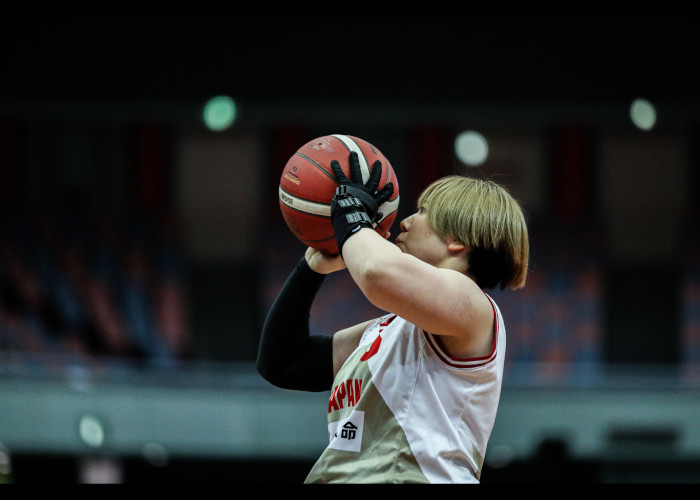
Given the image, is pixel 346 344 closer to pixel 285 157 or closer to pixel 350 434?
pixel 350 434

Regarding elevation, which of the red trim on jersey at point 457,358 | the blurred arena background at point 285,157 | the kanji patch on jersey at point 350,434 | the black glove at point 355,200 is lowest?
the kanji patch on jersey at point 350,434

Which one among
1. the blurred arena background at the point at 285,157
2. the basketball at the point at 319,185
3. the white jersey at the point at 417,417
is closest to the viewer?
the white jersey at the point at 417,417

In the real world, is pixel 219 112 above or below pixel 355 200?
above

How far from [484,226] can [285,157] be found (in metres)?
10.1

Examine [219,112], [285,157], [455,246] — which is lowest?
[455,246]

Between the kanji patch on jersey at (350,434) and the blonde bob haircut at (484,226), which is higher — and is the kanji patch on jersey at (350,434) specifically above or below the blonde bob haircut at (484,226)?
below

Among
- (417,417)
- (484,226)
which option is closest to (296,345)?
(417,417)

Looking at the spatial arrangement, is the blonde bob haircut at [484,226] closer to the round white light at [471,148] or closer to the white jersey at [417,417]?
the white jersey at [417,417]

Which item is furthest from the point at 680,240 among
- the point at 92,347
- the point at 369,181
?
the point at 369,181

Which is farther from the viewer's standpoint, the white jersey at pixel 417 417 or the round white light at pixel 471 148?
the round white light at pixel 471 148

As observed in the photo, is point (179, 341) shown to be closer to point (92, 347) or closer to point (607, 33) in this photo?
point (92, 347)

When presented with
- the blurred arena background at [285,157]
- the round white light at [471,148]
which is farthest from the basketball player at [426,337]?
the round white light at [471,148]

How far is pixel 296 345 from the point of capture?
2582mm

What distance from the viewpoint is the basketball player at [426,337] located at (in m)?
1.95
